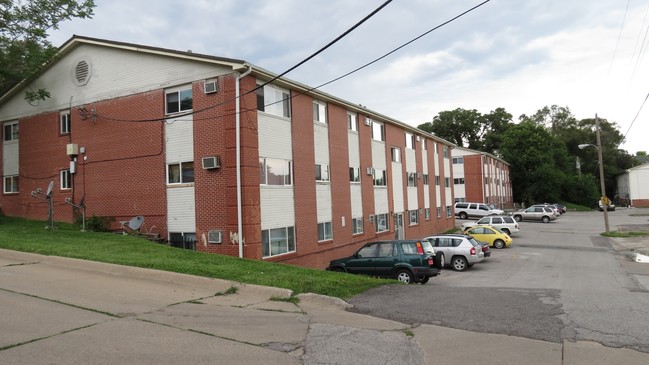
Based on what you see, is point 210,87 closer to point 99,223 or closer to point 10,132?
point 99,223

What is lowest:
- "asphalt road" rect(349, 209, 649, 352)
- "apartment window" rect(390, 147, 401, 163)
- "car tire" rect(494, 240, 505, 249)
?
"car tire" rect(494, 240, 505, 249)

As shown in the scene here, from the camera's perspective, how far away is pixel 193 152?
15.7 m

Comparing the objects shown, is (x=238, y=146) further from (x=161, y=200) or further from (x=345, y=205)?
(x=345, y=205)

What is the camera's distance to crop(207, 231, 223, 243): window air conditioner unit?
14836 mm

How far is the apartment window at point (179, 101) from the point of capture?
52.3ft

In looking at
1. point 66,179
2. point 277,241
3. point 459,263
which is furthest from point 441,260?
point 66,179

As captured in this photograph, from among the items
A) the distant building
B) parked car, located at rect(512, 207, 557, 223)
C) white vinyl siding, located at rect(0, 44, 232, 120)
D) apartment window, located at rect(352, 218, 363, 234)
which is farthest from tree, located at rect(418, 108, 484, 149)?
white vinyl siding, located at rect(0, 44, 232, 120)

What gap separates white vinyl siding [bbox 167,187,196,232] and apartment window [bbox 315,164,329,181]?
18.3 ft

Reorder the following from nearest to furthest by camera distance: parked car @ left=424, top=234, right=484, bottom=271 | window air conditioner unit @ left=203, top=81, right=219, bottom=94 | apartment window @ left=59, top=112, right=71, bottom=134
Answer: window air conditioner unit @ left=203, top=81, right=219, bottom=94
apartment window @ left=59, top=112, right=71, bottom=134
parked car @ left=424, top=234, right=484, bottom=271

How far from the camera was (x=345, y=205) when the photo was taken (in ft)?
69.2

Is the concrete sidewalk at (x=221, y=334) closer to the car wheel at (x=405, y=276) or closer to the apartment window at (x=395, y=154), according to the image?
the car wheel at (x=405, y=276)

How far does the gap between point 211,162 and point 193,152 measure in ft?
4.01

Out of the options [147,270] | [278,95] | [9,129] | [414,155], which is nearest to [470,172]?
[414,155]

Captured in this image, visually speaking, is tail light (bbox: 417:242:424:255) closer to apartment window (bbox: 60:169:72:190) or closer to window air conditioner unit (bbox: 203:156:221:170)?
window air conditioner unit (bbox: 203:156:221:170)
